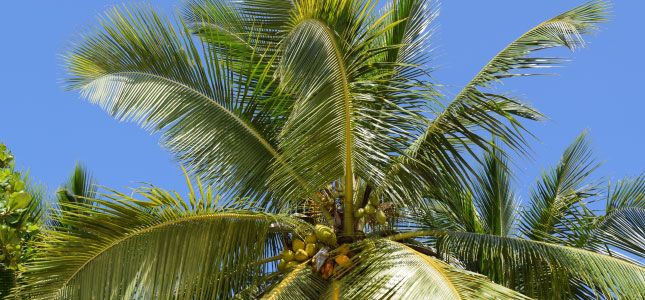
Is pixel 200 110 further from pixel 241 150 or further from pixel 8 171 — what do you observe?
pixel 8 171

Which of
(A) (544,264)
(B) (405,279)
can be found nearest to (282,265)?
(B) (405,279)

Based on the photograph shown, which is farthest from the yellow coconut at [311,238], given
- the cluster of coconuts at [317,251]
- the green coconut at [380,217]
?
the green coconut at [380,217]

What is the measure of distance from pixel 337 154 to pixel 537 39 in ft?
7.91

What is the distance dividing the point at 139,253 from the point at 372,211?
6.41 ft

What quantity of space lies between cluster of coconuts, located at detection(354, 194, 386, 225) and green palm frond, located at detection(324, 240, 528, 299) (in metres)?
0.61

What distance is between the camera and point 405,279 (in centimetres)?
540

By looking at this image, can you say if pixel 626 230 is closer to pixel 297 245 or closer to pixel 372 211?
pixel 372 211

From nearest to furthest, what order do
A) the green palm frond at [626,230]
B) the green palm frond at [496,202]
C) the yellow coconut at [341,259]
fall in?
the yellow coconut at [341,259]
the green palm frond at [626,230]
the green palm frond at [496,202]

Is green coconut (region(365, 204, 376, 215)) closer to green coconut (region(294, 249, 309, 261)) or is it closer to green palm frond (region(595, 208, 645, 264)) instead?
green coconut (region(294, 249, 309, 261))

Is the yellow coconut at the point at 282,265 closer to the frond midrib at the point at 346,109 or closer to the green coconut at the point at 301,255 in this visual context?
the green coconut at the point at 301,255

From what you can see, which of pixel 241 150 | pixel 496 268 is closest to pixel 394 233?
pixel 496 268

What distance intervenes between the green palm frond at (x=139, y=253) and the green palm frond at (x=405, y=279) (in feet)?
2.17

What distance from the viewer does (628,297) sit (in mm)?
6082

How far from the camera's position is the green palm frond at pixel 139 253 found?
5844 mm
